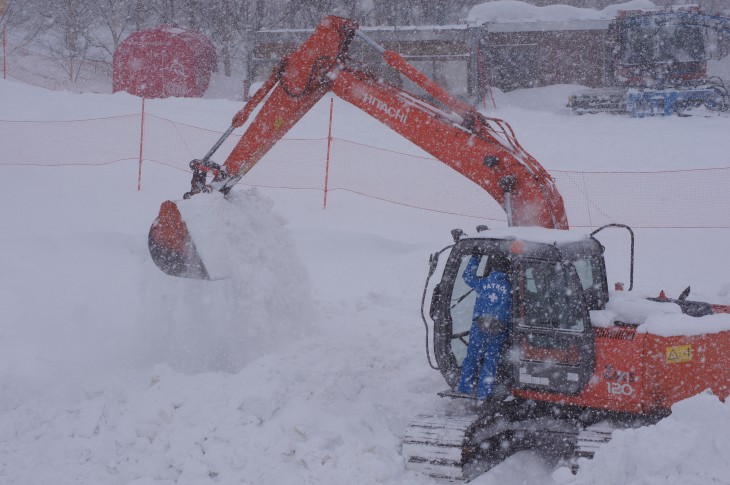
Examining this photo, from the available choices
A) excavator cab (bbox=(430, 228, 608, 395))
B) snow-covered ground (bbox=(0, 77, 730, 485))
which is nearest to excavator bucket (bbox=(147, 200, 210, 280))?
snow-covered ground (bbox=(0, 77, 730, 485))

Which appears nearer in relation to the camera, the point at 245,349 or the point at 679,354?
the point at 679,354

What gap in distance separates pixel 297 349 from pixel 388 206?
620 cm

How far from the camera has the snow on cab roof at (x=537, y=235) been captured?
6.15 meters

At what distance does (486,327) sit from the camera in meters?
6.11

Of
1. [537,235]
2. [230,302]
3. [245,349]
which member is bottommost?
[245,349]

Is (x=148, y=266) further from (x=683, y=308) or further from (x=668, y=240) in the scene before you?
(x=668, y=240)

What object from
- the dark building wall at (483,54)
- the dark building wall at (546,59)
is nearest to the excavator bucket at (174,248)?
the dark building wall at (483,54)

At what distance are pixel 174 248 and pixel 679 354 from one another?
465 centimetres

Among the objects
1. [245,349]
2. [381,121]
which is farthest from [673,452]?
[245,349]

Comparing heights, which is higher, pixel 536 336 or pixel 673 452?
pixel 536 336

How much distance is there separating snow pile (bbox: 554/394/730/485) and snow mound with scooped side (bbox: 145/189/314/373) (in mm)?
4021

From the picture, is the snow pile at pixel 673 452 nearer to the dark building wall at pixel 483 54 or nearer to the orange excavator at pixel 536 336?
the orange excavator at pixel 536 336

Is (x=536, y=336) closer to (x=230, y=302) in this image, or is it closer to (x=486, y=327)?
(x=486, y=327)

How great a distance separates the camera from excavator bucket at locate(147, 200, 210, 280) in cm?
753
